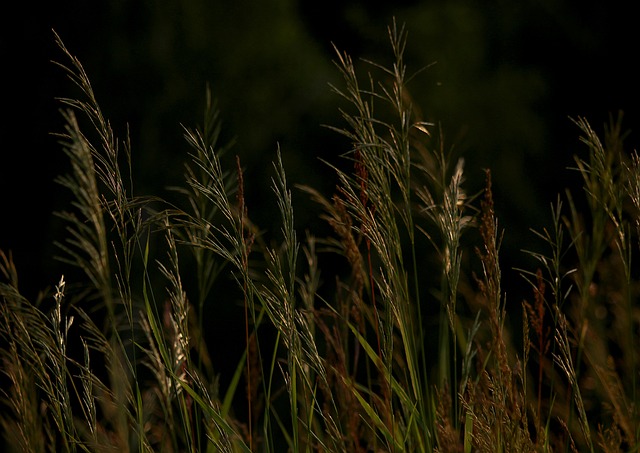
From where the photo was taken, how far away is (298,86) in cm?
436

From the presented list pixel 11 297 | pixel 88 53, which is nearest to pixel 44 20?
pixel 88 53

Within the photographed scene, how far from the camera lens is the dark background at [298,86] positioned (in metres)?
4.29

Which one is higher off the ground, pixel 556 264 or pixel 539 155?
pixel 556 264

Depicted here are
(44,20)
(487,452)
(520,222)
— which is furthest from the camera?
(44,20)

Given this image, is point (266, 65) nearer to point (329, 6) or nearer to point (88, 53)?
point (329, 6)

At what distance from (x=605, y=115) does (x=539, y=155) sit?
41 centimetres

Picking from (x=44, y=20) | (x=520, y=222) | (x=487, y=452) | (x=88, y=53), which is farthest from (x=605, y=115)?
(x=487, y=452)

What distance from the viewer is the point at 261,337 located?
14.3 feet

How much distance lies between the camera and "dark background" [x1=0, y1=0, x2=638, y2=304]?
429 centimetres

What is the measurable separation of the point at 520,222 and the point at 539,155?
1.23ft

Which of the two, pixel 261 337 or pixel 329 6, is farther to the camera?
pixel 329 6

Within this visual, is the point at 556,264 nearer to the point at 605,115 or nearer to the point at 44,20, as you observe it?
the point at 605,115

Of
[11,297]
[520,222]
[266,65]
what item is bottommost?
[520,222]

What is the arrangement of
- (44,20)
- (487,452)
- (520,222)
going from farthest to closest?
(44,20) < (520,222) < (487,452)
